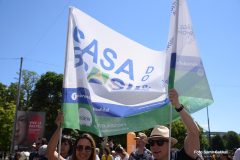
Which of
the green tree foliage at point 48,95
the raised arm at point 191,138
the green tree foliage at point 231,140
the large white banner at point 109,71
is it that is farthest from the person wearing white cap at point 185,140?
the green tree foliage at point 231,140

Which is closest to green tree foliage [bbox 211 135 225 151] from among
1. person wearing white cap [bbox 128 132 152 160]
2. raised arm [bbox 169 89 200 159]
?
person wearing white cap [bbox 128 132 152 160]

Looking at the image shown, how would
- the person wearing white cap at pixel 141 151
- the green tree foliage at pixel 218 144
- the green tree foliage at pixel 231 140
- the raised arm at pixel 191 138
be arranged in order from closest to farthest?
1. the raised arm at pixel 191 138
2. the person wearing white cap at pixel 141 151
3. the green tree foliage at pixel 218 144
4. the green tree foliage at pixel 231 140

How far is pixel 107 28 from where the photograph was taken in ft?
21.3

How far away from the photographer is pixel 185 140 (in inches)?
157

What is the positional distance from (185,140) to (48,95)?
46073 mm

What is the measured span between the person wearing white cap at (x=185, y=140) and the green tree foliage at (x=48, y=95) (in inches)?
1697

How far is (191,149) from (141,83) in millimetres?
2677

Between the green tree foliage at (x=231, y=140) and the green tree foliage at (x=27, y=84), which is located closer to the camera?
the green tree foliage at (x=27, y=84)

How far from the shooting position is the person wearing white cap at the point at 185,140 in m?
3.87

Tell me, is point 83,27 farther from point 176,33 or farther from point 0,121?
point 0,121

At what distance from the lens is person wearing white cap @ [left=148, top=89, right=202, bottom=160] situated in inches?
152

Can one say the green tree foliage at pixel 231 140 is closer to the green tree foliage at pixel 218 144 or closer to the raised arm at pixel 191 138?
the green tree foliage at pixel 218 144

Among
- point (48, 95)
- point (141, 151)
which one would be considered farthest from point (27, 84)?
point (141, 151)

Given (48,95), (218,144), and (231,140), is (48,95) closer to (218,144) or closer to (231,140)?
(218,144)
